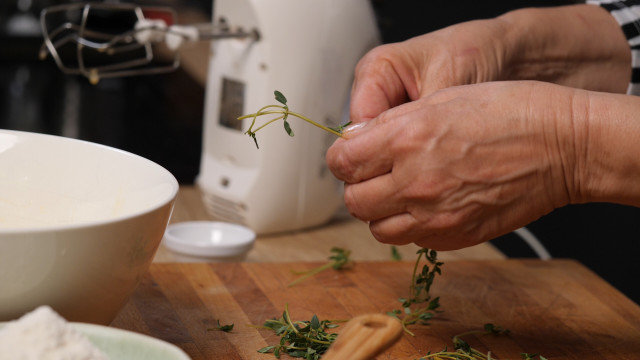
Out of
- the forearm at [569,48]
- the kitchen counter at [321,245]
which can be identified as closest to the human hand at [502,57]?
the forearm at [569,48]

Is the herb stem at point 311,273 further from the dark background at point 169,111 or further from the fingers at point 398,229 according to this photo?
the dark background at point 169,111

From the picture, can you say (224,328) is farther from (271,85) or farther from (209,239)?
(271,85)

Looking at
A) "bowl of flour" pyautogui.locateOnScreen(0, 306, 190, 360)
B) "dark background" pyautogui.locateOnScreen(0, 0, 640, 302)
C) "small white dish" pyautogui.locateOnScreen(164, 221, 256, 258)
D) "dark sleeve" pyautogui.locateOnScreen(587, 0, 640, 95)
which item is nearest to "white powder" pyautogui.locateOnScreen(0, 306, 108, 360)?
"bowl of flour" pyautogui.locateOnScreen(0, 306, 190, 360)

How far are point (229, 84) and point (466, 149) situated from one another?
0.70 m

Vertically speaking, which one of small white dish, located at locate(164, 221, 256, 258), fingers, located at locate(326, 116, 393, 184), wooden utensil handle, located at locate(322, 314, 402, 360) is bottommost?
small white dish, located at locate(164, 221, 256, 258)

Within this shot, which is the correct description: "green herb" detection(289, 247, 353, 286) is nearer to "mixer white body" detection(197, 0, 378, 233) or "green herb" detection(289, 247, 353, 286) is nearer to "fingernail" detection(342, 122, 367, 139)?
"fingernail" detection(342, 122, 367, 139)

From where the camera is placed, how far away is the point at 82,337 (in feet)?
1.42

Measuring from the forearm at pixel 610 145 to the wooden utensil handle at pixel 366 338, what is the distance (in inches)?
9.5

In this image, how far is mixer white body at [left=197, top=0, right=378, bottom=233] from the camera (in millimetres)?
1162

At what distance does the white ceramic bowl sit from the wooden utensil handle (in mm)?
156

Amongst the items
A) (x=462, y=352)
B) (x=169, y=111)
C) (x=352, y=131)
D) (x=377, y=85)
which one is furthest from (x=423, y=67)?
(x=169, y=111)

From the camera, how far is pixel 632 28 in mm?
904

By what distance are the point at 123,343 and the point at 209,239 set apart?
57cm

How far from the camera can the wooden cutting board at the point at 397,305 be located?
26.6 inches
